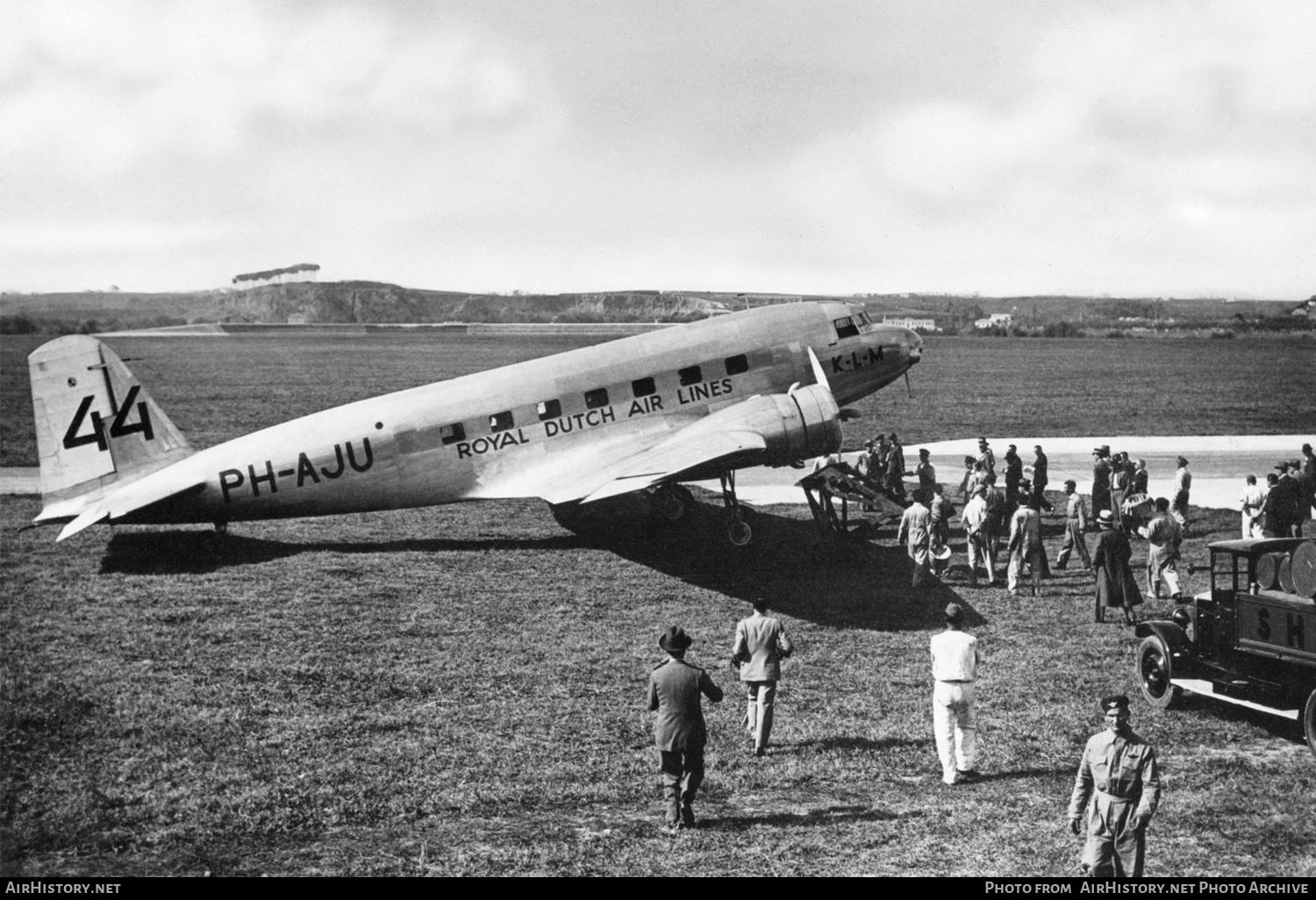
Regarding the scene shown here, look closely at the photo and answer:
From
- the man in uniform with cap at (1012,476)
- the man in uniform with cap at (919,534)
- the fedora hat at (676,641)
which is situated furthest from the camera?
the man in uniform with cap at (1012,476)

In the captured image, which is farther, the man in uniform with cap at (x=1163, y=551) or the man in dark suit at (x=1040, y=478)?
the man in dark suit at (x=1040, y=478)

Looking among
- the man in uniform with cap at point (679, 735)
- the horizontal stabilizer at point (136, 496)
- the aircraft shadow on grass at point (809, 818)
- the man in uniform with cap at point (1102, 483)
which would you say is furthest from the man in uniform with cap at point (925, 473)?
the horizontal stabilizer at point (136, 496)

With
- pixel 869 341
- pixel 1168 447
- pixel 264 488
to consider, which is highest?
pixel 869 341

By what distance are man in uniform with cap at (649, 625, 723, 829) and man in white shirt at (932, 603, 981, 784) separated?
2834mm

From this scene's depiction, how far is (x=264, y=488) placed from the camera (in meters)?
20.3

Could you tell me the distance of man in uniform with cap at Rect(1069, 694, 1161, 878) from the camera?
7590 mm

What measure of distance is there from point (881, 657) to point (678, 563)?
6.64 meters

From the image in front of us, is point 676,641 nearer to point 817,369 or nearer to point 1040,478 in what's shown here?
point 817,369

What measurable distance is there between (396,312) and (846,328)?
6619 inches

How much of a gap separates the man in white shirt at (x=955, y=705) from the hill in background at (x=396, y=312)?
4971 cm

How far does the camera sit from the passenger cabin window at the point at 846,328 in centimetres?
2345

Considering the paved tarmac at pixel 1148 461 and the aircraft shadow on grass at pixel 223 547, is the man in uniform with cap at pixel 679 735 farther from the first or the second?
the paved tarmac at pixel 1148 461
